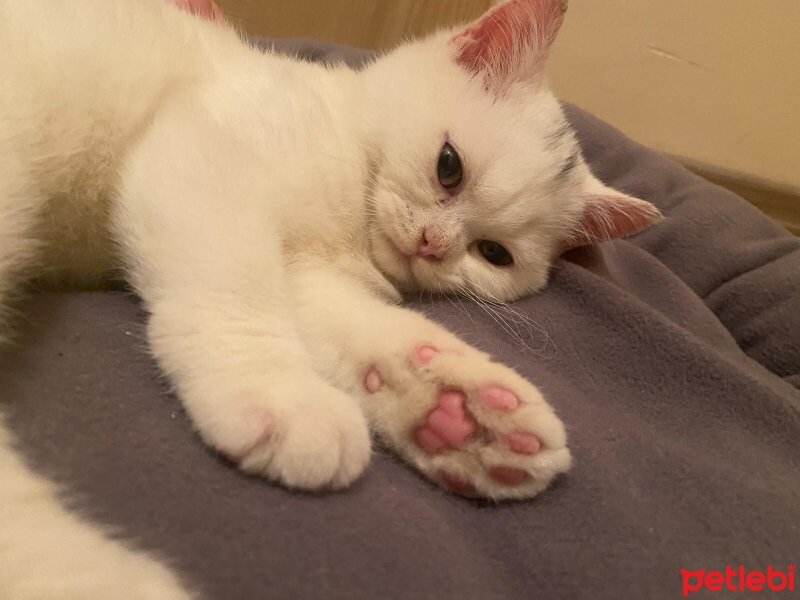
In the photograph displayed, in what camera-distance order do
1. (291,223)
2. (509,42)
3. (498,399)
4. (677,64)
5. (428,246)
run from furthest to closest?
(677,64)
(509,42)
(428,246)
(291,223)
(498,399)

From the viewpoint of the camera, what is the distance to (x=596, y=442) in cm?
78

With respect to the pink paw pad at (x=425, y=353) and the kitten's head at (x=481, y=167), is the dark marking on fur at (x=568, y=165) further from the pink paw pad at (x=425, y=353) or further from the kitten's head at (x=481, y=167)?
the pink paw pad at (x=425, y=353)

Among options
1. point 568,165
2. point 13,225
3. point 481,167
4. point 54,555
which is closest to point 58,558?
point 54,555

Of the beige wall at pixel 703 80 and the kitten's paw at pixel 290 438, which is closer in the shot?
the kitten's paw at pixel 290 438

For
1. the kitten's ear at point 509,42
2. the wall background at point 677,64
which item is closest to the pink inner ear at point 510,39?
the kitten's ear at point 509,42

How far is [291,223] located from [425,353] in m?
0.25

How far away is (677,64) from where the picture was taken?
2000mm

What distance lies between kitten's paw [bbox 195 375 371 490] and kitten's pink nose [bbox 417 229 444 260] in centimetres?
35

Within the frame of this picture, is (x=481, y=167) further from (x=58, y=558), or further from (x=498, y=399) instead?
(x=58, y=558)

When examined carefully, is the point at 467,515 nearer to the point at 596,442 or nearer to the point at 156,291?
the point at 596,442

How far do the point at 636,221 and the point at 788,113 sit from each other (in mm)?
1352

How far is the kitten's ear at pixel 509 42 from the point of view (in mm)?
1006

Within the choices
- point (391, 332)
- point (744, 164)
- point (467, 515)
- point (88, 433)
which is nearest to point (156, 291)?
point (88, 433)

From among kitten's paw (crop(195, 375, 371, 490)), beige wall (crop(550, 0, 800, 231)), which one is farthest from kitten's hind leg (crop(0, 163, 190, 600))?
beige wall (crop(550, 0, 800, 231))
